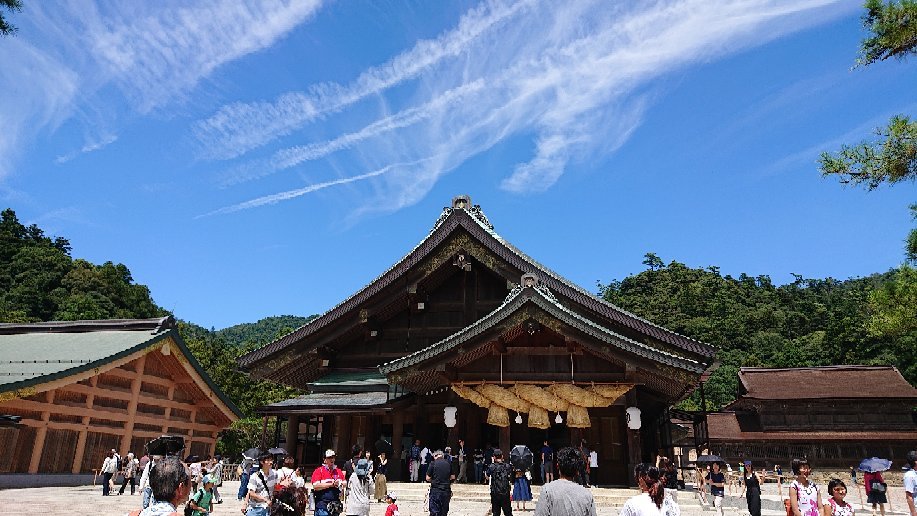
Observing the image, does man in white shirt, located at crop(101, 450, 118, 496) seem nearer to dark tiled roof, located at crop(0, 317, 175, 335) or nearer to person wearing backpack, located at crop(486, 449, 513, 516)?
dark tiled roof, located at crop(0, 317, 175, 335)

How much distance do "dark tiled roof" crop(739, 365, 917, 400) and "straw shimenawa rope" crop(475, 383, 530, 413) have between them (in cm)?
3506

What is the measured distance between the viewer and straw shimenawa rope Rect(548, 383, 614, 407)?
17.1 meters

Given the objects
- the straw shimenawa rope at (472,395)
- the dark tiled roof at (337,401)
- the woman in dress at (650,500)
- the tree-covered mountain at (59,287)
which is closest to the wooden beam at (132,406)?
the dark tiled roof at (337,401)

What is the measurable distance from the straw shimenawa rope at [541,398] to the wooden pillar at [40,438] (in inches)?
609

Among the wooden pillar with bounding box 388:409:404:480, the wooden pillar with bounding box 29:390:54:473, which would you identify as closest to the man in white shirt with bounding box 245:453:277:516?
the wooden pillar with bounding box 388:409:404:480

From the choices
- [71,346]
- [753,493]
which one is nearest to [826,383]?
[753,493]

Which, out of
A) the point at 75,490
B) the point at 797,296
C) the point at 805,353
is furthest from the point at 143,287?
the point at 797,296

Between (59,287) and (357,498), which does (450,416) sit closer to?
(357,498)

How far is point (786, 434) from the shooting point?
142 feet

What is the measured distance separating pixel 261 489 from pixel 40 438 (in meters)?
16.8

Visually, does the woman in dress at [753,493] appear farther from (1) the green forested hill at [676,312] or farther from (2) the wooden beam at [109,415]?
(1) the green forested hill at [676,312]

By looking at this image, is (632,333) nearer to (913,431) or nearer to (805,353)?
(913,431)

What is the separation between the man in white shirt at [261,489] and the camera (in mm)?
7262

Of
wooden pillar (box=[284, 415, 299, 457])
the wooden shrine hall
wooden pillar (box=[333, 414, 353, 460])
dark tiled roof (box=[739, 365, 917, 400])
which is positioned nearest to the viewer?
the wooden shrine hall
